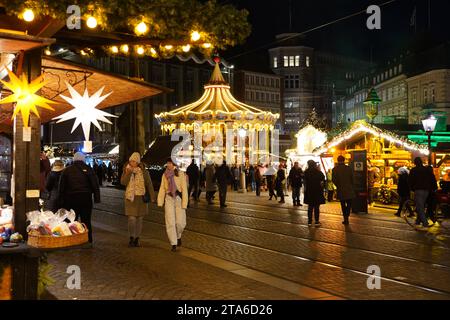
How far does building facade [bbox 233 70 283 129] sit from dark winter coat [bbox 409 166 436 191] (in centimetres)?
7647

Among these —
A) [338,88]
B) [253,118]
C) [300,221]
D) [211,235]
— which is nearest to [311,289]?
[211,235]

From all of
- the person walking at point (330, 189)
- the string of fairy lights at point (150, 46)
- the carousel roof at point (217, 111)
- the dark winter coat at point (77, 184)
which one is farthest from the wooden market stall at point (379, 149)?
the string of fairy lights at point (150, 46)

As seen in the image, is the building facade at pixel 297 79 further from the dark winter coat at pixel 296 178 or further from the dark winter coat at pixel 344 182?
the dark winter coat at pixel 344 182

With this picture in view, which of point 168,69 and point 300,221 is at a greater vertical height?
point 168,69

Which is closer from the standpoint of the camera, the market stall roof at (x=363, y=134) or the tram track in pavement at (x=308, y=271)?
the tram track in pavement at (x=308, y=271)

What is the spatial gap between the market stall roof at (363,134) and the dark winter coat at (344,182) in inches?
248

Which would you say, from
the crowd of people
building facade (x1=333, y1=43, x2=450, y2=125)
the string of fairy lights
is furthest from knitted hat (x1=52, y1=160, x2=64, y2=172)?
building facade (x1=333, y1=43, x2=450, y2=125)

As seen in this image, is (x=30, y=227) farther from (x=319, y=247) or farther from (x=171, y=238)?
(x=319, y=247)

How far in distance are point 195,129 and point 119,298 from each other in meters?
26.9

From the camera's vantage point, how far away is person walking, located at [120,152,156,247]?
38.7ft

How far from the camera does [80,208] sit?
1132cm

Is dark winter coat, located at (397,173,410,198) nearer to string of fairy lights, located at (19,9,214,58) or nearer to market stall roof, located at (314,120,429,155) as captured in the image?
market stall roof, located at (314,120,429,155)

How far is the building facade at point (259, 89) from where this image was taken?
299ft

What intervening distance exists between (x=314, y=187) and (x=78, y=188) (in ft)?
22.7
